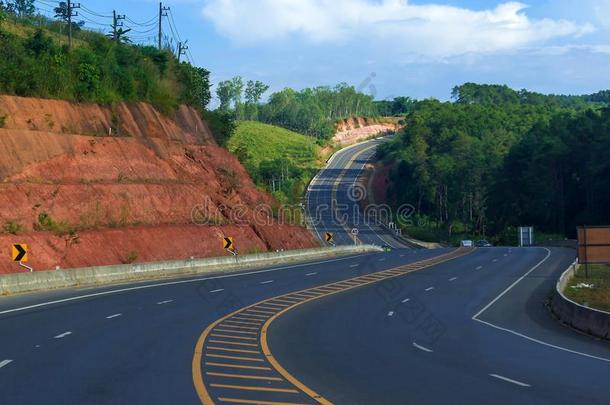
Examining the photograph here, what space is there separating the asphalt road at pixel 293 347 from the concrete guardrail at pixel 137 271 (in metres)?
1.64

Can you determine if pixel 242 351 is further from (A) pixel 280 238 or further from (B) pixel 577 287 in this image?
(A) pixel 280 238

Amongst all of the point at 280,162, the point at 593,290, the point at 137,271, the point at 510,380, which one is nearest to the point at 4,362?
the point at 510,380

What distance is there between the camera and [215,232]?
58.7 metres

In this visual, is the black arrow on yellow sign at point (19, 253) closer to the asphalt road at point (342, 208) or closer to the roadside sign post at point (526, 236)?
the asphalt road at point (342, 208)

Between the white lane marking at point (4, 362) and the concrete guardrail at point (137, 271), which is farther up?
the white lane marking at point (4, 362)

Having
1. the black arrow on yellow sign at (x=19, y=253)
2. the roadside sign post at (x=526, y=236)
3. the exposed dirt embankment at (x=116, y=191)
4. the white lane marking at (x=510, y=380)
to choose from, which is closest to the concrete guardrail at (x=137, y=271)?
the black arrow on yellow sign at (x=19, y=253)

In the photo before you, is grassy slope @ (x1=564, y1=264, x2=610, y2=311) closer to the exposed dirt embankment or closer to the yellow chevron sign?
the yellow chevron sign

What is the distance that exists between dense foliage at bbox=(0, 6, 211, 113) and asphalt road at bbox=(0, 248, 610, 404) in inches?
909

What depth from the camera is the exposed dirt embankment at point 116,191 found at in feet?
151

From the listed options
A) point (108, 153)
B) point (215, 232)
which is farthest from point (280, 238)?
point (108, 153)

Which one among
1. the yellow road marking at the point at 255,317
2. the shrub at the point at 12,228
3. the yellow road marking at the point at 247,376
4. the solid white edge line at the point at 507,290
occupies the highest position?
the shrub at the point at 12,228

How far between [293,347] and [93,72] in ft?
152

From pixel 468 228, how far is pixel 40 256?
361ft

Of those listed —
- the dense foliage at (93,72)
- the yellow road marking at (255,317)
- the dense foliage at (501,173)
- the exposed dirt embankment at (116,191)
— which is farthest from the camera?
the dense foliage at (501,173)
